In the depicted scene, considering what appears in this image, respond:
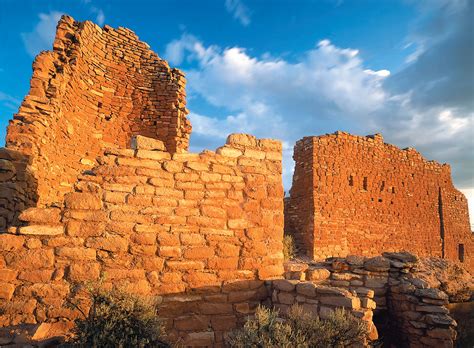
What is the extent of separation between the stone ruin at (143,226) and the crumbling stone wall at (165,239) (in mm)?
14

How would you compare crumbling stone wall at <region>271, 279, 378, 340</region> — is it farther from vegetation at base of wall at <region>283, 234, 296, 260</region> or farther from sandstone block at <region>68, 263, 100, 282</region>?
vegetation at base of wall at <region>283, 234, 296, 260</region>

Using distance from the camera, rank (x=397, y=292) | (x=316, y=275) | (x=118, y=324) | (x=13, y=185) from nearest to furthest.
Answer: (x=118, y=324), (x=13, y=185), (x=316, y=275), (x=397, y=292)

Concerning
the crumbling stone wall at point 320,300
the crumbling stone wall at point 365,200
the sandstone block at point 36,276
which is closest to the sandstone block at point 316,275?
the crumbling stone wall at point 320,300

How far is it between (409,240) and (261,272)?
40.1 ft

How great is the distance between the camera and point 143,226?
407 cm

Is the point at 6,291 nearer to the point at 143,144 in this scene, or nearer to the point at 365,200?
the point at 143,144

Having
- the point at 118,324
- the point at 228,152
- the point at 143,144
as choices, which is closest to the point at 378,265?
the point at 228,152

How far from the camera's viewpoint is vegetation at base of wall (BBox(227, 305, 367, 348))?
298 centimetres

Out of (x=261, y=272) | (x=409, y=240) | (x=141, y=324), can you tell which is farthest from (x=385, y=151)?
(x=141, y=324)

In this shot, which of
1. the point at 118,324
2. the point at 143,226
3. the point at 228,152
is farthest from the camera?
the point at 228,152

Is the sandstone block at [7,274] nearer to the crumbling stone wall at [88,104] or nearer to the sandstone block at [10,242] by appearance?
the sandstone block at [10,242]

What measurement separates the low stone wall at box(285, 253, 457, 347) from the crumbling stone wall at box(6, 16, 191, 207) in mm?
4791

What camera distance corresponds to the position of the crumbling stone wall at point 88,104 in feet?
20.6

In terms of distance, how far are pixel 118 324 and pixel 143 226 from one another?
1.25 metres
